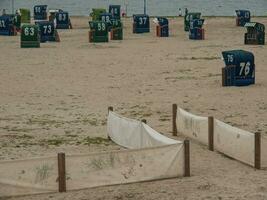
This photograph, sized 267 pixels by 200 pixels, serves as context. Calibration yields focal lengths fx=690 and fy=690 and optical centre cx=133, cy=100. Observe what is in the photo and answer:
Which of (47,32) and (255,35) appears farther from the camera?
(47,32)

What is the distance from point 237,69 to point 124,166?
646 inches

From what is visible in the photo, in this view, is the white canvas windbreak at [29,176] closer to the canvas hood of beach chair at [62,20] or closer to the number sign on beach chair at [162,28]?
the number sign on beach chair at [162,28]

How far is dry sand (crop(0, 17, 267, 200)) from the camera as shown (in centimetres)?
1497

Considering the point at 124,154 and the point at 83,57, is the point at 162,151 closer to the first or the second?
the point at 124,154

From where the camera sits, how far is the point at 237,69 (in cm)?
3036

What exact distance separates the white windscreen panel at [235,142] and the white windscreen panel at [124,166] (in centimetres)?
186

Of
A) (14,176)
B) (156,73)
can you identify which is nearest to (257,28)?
(156,73)

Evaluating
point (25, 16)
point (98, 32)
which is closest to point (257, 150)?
point (98, 32)

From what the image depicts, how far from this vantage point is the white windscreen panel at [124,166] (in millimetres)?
14609

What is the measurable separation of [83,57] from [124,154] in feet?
97.4

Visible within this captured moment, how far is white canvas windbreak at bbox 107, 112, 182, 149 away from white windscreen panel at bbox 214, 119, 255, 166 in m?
1.76

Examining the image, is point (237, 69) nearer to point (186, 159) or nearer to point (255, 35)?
point (186, 159)

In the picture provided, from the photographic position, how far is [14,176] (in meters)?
14.1

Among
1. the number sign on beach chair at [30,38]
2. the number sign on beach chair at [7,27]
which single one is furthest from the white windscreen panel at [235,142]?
the number sign on beach chair at [7,27]
